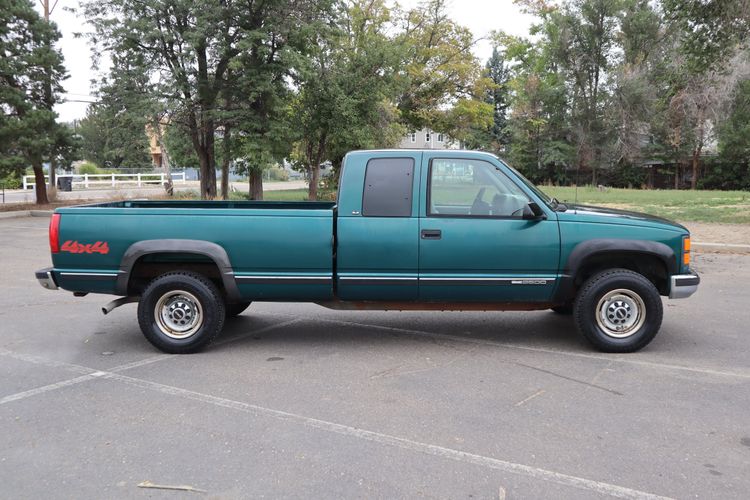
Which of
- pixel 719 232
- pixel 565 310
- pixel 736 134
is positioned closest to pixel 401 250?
pixel 565 310

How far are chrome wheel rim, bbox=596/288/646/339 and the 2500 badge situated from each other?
15.4 ft

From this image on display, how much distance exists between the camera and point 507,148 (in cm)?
6166

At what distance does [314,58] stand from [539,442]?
66.1 feet

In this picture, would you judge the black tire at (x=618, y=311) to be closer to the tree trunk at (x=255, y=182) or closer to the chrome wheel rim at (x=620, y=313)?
the chrome wheel rim at (x=620, y=313)

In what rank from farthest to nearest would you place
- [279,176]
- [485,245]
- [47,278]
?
1. [279,176]
2. [47,278]
3. [485,245]

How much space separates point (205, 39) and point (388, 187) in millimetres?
16234

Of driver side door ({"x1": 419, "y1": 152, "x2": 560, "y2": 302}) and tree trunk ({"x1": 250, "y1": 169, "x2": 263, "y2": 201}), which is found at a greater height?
tree trunk ({"x1": 250, "y1": 169, "x2": 263, "y2": 201})

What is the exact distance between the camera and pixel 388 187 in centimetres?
577

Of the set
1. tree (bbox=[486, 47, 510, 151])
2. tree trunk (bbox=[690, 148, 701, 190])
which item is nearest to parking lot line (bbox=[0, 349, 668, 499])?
tree trunk (bbox=[690, 148, 701, 190])

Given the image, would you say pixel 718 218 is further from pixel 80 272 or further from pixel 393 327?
pixel 80 272

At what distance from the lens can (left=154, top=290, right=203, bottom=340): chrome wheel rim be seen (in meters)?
5.84

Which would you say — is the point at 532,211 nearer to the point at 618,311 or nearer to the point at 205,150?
the point at 618,311

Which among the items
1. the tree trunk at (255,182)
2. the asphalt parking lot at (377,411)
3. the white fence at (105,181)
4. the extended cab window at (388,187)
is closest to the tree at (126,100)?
the tree trunk at (255,182)

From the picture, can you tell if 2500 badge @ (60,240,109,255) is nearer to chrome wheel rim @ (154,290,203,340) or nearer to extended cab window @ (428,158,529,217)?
chrome wheel rim @ (154,290,203,340)
